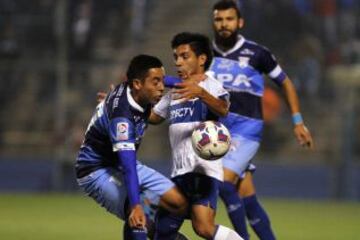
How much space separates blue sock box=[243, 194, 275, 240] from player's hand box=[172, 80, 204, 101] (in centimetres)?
226

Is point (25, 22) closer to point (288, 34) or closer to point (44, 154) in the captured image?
point (44, 154)

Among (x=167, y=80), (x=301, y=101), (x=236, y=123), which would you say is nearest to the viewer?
(x=167, y=80)

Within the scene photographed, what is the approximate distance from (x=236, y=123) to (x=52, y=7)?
29.7 ft

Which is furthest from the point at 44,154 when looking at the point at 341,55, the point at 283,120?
the point at 341,55

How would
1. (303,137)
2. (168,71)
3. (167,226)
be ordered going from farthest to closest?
(168,71), (303,137), (167,226)

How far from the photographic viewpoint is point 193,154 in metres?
8.57

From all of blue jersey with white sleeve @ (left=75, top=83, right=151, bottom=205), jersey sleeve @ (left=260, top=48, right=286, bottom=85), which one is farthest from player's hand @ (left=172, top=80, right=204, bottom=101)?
jersey sleeve @ (left=260, top=48, right=286, bottom=85)

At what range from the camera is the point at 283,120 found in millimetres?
18156

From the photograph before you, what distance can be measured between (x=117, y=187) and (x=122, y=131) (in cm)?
52

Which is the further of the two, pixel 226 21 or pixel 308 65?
pixel 308 65

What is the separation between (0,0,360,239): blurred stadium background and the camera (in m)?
18.0

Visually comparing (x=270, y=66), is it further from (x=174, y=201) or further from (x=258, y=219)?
(x=174, y=201)

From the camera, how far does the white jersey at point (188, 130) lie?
8555 mm

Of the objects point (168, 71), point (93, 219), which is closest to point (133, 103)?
point (93, 219)
